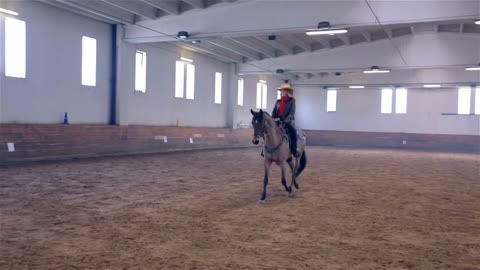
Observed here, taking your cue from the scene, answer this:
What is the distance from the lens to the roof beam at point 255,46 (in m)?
18.5

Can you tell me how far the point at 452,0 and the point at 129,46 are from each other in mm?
10967

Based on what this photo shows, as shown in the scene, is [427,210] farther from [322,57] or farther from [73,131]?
[322,57]

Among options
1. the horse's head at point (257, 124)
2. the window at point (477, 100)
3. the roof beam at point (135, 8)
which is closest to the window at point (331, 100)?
the window at point (477, 100)

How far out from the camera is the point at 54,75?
41.8ft

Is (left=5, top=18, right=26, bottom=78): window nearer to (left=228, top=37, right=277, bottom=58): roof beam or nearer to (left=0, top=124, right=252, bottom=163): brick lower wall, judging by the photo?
(left=0, top=124, right=252, bottom=163): brick lower wall

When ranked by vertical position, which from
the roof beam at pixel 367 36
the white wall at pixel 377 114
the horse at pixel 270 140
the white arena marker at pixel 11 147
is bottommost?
the white arena marker at pixel 11 147

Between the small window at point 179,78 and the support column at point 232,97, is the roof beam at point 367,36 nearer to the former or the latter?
the support column at point 232,97

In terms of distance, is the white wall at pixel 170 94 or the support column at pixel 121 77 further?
the white wall at pixel 170 94

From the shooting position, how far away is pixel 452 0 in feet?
38.0

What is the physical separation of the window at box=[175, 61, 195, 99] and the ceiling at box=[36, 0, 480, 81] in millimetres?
1074

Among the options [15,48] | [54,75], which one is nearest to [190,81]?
[54,75]

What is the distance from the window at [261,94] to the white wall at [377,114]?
13.9 ft

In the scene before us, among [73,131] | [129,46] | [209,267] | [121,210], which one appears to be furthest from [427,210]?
[129,46]

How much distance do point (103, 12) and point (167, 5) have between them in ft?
6.96
